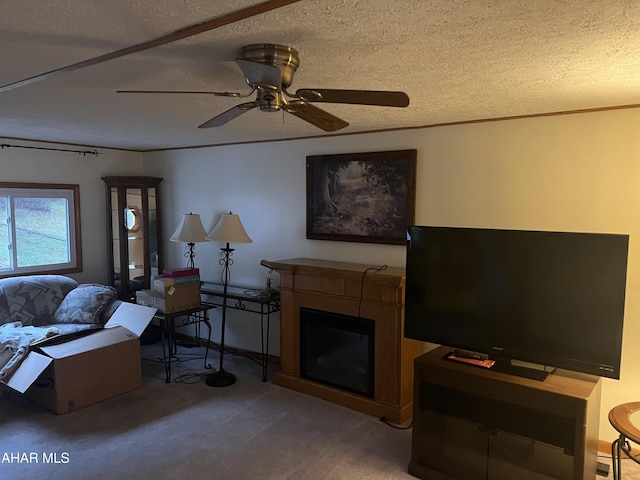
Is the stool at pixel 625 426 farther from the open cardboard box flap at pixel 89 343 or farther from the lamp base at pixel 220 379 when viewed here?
the open cardboard box flap at pixel 89 343

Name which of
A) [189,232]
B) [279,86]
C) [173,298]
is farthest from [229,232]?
[279,86]

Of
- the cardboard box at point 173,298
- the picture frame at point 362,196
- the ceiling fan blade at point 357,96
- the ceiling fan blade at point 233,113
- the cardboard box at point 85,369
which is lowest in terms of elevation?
the cardboard box at point 85,369

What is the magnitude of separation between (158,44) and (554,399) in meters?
2.38

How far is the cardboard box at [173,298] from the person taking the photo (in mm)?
4078

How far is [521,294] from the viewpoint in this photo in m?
2.54

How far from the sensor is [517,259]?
2.53 m

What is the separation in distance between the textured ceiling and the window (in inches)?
68.1

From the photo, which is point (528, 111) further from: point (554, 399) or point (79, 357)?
point (79, 357)

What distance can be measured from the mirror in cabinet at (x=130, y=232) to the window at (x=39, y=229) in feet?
1.09

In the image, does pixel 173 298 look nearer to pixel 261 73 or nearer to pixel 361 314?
pixel 361 314

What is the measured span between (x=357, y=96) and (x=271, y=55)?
36 centimetres

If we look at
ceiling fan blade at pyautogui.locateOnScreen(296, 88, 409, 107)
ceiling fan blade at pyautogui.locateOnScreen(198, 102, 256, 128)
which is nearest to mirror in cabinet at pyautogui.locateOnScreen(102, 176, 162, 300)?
ceiling fan blade at pyautogui.locateOnScreen(198, 102, 256, 128)

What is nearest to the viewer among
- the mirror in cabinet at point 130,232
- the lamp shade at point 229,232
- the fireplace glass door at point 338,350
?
the fireplace glass door at point 338,350

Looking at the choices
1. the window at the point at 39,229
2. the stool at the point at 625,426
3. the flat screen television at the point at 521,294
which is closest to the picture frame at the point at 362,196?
the flat screen television at the point at 521,294
